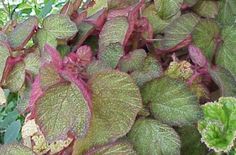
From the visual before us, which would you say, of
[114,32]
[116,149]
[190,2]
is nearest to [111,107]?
[116,149]

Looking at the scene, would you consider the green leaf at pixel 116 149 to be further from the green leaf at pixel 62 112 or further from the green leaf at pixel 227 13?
the green leaf at pixel 227 13

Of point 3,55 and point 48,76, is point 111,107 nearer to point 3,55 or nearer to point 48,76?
point 48,76

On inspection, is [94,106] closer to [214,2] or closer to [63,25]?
[63,25]

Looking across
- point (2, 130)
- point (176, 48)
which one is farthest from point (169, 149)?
point (2, 130)

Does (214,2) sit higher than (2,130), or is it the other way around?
(214,2)

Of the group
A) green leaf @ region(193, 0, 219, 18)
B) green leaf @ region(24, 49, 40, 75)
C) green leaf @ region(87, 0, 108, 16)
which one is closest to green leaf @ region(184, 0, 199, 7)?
green leaf @ region(193, 0, 219, 18)

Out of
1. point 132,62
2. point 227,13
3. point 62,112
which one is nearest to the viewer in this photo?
point 62,112
